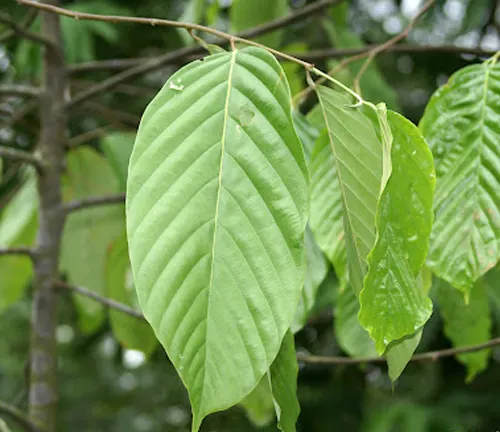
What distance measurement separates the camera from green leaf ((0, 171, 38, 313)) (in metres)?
1.17

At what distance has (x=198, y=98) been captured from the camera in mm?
473

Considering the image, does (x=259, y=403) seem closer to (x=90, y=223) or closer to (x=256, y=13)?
(x=90, y=223)

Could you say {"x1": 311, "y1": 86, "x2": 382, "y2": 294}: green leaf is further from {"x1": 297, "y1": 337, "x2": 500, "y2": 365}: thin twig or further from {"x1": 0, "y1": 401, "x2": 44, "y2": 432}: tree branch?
{"x1": 0, "y1": 401, "x2": 44, "y2": 432}: tree branch

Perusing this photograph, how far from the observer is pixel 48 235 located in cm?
106

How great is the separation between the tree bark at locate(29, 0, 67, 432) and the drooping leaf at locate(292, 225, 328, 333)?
460 millimetres

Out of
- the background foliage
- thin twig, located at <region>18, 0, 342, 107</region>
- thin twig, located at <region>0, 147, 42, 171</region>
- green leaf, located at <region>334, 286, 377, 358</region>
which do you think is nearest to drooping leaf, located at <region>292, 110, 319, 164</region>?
thin twig, located at <region>18, 0, 342, 107</region>

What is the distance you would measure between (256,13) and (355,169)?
0.75 m

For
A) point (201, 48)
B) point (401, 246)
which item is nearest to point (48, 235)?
point (201, 48)

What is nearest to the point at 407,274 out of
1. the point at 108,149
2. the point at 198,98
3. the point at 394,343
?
the point at 394,343

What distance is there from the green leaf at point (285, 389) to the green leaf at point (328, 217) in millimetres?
176

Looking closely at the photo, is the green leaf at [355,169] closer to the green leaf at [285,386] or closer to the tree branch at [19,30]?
the green leaf at [285,386]

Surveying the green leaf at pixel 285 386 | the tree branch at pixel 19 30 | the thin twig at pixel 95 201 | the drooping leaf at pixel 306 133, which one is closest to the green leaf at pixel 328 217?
the drooping leaf at pixel 306 133

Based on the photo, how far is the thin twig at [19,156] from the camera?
2.97 feet

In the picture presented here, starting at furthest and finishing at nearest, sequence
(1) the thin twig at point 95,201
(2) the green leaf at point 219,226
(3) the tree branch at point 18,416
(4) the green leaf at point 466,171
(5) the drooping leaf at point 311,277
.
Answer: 1. (1) the thin twig at point 95,201
2. (3) the tree branch at point 18,416
3. (5) the drooping leaf at point 311,277
4. (4) the green leaf at point 466,171
5. (2) the green leaf at point 219,226
